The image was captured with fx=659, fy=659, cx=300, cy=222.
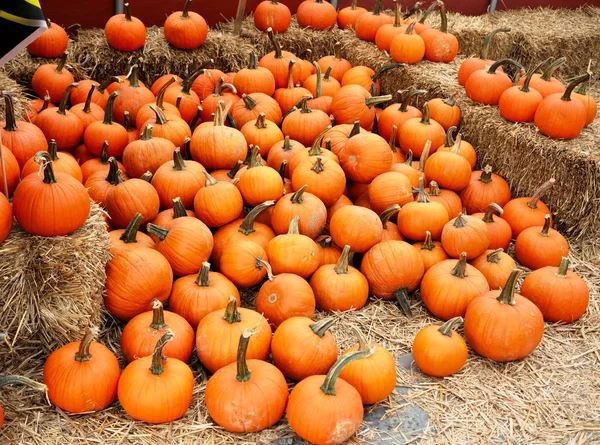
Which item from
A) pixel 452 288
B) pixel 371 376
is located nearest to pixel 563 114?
pixel 452 288

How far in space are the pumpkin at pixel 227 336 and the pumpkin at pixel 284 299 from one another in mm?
187

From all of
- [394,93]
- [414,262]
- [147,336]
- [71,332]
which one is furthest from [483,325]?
[394,93]

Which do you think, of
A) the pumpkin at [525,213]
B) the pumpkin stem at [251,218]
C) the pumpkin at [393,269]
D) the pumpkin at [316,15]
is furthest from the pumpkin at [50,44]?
the pumpkin at [525,213]

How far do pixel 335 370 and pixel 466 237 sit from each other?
157 cm

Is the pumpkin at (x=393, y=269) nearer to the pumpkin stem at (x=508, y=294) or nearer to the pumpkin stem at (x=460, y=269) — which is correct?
the pumpkin stem at (x=460, y=269)

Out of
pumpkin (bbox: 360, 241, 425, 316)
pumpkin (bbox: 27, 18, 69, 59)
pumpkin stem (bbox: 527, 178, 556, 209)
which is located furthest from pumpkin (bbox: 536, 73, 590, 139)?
pumpkin (bbox: 27, 18, 69, 59)

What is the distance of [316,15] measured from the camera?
21.9ft

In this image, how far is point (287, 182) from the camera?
4418mm

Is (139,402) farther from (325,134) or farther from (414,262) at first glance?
(325,134)

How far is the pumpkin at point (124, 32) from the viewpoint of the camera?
222 inches

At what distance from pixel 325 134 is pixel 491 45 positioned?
10.3 ft

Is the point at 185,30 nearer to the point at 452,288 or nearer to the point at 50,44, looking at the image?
the point at 50,44

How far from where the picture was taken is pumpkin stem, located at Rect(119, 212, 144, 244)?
3590 mm

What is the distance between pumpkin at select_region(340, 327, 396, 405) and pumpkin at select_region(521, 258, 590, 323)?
3.88 ft
